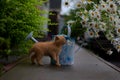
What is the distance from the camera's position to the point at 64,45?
20.6 feet

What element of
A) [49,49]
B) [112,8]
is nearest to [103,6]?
[112,8]

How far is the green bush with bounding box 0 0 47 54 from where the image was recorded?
Answer: 5.62m

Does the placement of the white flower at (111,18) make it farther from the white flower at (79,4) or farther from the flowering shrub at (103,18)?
the white flower at (79,4)

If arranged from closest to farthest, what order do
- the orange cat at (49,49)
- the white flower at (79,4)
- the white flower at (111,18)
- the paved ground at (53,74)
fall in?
the paved ground at (53,74)
the white flower at (111,18)
the white flower at (79,4)
the orange cat at (49,49)

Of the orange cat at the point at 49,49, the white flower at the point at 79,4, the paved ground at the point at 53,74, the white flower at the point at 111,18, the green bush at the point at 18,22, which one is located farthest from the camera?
the orange cat at the point at 49,49

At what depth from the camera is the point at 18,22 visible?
600cm

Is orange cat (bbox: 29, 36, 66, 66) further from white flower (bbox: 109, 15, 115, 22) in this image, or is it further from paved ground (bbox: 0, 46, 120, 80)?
white flower (bbox: 109, 15, 115, 22)

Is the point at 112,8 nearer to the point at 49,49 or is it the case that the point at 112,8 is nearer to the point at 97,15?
the point at 97,15

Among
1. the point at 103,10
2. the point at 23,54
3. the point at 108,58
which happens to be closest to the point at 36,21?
the point at 23,54

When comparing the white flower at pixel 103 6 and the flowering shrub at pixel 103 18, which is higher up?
the white flower at pixel 103 6

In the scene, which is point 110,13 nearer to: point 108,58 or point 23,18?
point 23,18

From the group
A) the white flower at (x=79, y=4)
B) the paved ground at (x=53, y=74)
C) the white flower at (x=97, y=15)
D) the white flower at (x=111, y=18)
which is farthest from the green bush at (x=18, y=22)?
the white flower at (x=111, y=18)

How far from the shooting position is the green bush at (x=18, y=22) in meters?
5.62

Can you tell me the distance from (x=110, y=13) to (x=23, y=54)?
2751mm
